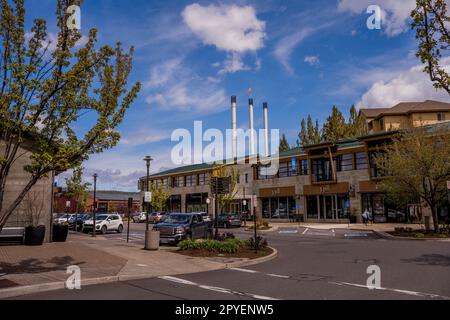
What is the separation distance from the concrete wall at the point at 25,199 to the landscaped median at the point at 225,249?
26.1ft

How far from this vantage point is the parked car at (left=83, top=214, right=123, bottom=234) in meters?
33.3

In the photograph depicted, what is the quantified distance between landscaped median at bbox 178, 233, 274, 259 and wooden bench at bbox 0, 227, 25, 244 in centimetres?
809

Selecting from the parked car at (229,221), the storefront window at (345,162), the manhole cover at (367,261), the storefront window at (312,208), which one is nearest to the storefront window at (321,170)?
the storefront window at (345,162)

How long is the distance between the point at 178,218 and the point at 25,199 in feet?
26.8

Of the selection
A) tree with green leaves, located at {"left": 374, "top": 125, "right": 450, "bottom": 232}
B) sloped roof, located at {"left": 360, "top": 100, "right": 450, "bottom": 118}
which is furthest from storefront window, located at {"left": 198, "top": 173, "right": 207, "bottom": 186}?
tree with green leaves, located at {"left": 374, "top": 125, "right": 450, "bottom": 232}

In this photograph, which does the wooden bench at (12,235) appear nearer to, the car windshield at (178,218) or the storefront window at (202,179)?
the car windshield at (178,218)

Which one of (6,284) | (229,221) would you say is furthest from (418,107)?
(6,284)

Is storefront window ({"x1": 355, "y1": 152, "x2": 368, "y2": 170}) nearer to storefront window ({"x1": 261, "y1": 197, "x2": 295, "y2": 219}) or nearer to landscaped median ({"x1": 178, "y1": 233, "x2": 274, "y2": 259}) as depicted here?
storefront window ({"x1": 261, "y1": 197, "x2": 295, "y2": 219})

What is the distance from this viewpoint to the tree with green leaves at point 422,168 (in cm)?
2511

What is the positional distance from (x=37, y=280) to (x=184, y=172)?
57.2 metres

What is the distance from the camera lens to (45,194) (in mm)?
21172

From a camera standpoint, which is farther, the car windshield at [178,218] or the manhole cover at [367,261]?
the car windshield at [178,218]
